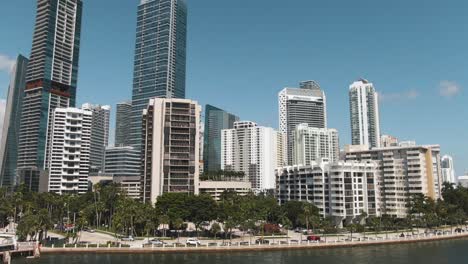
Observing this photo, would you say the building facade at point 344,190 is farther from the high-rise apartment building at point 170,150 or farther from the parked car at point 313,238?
the high-rise apartment building at point 170,150

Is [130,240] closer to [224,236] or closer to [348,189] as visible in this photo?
[224,236]

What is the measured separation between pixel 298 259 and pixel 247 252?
56.7 ft

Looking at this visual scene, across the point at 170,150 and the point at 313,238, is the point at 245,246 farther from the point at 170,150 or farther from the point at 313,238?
the point at 170,150

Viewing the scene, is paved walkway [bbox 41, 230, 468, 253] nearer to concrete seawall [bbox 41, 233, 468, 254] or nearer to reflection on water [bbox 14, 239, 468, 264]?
concrete seawall [bbox 41, 233, 468, 254]

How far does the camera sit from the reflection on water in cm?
10400

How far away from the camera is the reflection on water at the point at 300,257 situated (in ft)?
341

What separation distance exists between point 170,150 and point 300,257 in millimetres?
95393

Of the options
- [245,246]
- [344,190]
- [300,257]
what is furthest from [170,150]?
[300,257]

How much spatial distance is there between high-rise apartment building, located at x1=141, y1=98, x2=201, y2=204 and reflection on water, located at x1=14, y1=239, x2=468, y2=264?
248ft

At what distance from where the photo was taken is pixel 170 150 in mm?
188875

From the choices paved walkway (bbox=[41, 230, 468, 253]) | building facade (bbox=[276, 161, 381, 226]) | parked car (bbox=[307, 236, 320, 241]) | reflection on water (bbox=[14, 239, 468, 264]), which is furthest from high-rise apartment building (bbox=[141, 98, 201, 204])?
reflection on water (bbox=[14, 239, 468, 264])

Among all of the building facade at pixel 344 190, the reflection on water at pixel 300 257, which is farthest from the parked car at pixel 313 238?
the building facade at pixel 344 190

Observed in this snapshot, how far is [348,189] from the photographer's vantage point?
177m

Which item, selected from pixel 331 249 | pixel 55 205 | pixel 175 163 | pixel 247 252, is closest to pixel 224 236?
pixel 247 252
